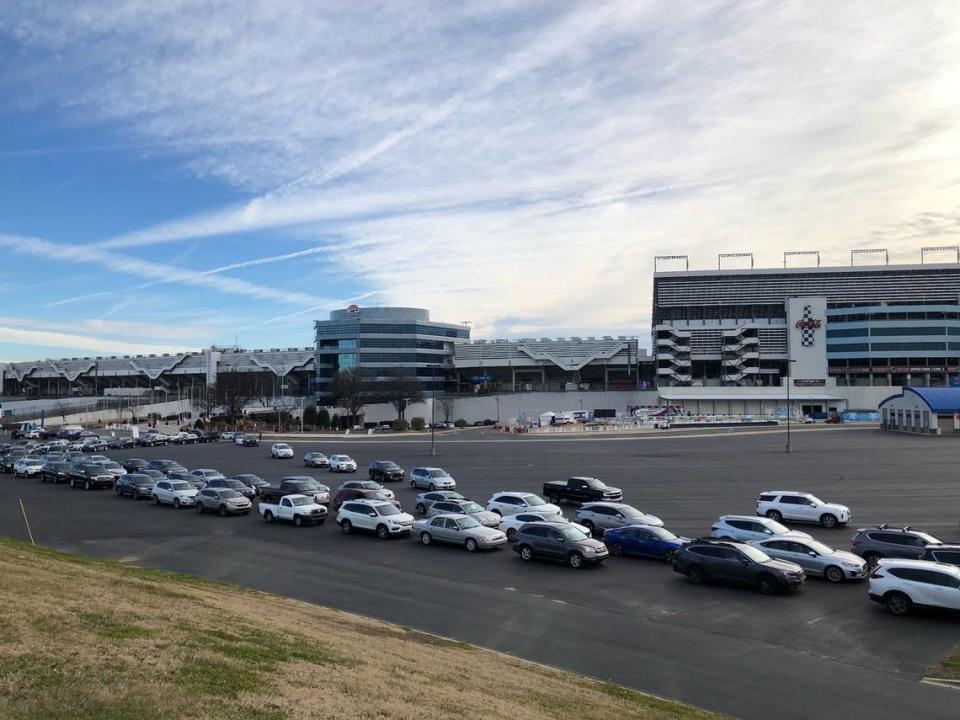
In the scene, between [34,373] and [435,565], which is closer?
[435,565]

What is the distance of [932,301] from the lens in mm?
137875

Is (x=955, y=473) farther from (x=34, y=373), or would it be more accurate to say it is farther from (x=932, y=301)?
(x=34, y=373)

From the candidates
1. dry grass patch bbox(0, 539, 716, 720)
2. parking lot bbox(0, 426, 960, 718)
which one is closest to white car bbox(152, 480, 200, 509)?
parking lot bbox(0, 426, 960, 718)

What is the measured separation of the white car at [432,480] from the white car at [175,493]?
11.7m

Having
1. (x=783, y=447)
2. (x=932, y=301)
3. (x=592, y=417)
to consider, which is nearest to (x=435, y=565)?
(x=783, y=447)

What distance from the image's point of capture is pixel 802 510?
3055cm

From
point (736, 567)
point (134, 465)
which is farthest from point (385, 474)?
point (736, 567)

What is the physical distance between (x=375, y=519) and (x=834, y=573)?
15.7 meters

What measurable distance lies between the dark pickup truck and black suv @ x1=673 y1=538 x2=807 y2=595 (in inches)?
557

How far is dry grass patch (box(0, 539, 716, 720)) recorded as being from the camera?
27.3 feet

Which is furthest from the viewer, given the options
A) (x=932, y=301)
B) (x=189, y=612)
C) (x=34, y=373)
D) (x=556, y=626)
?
(x=34, y=373)

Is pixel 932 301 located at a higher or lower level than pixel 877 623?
higher

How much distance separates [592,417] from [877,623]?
10874 cm

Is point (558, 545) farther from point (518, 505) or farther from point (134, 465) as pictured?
point (134, 465)
